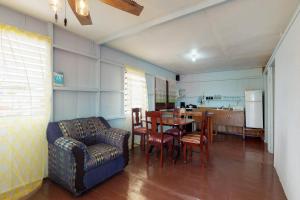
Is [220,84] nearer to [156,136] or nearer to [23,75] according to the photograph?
[156,136]

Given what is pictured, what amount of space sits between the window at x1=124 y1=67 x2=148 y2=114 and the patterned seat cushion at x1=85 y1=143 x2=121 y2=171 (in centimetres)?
149

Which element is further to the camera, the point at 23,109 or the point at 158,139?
the point at 158,139

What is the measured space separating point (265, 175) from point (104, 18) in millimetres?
3507

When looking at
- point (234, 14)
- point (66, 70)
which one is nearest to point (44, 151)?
point (66, 70)

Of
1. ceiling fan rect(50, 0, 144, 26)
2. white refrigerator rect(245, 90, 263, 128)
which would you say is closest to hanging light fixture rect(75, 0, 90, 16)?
ceiling fan rect(50, 0, 144, 26)

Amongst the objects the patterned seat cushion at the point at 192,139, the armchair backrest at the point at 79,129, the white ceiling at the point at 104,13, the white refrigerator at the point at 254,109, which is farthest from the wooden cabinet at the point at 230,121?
the white ceiling at the point at 104,13

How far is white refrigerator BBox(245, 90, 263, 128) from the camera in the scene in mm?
4773

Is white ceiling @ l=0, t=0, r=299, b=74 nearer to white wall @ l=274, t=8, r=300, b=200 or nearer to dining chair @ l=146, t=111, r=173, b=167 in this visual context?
white wall @ l=274, t=8, r=300, b=200

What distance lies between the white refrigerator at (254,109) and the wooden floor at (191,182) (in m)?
1.76

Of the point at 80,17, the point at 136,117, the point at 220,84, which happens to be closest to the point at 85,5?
the point at 80,17

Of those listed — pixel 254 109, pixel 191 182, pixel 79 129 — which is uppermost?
pixel 254 109

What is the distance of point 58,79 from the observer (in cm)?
260

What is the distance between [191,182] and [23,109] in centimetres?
262

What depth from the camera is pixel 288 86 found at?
1.99 meters
